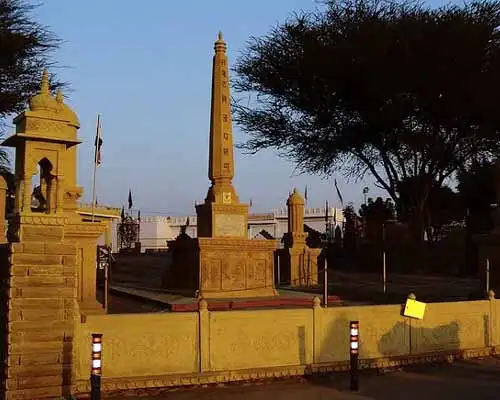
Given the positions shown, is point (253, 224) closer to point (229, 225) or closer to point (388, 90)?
point (388, 90)

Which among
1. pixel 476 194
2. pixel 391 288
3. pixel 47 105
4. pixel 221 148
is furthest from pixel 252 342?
pixel 476 194

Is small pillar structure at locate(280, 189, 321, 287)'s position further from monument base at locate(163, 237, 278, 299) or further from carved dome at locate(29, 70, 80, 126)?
carved dome at locate(29, 70, 80, 126)

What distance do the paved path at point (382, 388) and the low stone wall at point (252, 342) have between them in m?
0.20

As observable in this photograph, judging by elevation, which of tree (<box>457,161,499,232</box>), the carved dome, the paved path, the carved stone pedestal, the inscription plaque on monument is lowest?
the paved path

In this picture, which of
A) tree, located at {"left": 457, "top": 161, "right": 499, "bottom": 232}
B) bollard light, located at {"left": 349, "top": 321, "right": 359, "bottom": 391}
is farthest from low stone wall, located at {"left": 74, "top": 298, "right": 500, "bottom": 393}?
tree, located at {"left": 457, "top": 161, "right": 499, "bottom": 232}

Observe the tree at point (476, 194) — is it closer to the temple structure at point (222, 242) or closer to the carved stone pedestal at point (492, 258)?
the carved stone pedestal at point (492, 258)

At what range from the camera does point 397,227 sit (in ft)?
130

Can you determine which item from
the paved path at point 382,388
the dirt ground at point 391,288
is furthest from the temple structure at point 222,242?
the paved path at point 382,388

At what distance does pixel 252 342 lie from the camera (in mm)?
10477

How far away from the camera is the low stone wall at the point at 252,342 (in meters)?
9.58

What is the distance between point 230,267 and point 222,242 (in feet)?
2.34

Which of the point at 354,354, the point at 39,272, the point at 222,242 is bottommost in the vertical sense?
the point at 354,354

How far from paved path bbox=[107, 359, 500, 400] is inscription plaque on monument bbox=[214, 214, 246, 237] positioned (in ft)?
30.1

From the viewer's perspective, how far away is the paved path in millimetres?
9797
